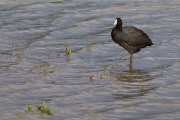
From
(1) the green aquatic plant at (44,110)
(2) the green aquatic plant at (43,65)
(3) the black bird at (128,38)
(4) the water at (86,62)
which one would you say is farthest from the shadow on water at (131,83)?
(1) the green aquatic plant at (44,110)

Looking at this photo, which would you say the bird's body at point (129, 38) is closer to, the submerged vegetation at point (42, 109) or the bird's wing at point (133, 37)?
the bird's wing at point (133, 37)

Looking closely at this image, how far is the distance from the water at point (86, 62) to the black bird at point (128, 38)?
36 cm

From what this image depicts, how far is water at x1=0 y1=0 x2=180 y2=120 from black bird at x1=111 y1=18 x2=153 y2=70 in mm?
364

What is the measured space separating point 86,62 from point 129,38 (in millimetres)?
1487

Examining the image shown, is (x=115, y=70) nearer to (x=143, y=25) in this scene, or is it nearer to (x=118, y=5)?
(x=143, y=25)

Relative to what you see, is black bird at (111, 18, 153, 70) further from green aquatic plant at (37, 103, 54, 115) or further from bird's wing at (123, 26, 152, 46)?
green aquatic plant at (37, 103, 54, 115)

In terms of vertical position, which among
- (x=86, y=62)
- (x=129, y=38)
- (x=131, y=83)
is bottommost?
(x=131, y=83)

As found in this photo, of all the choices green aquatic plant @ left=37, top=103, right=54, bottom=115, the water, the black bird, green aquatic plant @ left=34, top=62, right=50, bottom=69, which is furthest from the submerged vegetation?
the black bird

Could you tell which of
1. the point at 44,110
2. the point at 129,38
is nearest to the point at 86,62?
the point at 129,38

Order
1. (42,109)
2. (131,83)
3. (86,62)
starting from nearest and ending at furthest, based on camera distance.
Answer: (42,109), (131,83), (86,62)

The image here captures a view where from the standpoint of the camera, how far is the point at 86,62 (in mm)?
17672

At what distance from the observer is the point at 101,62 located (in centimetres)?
1766

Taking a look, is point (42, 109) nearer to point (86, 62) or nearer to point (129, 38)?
point (86, 62)

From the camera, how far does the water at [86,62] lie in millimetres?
13086
